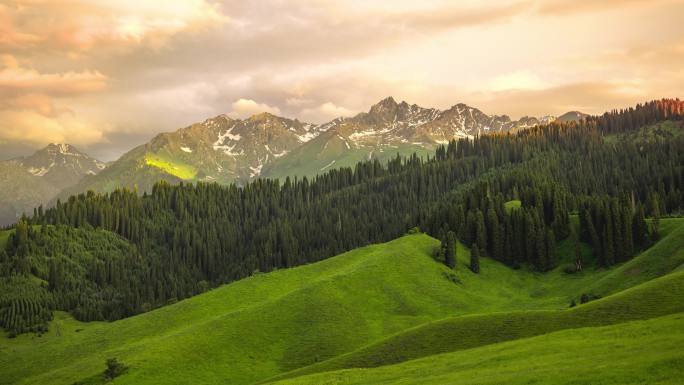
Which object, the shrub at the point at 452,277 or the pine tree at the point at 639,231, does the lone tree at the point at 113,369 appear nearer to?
the shrub at the point at 452,277

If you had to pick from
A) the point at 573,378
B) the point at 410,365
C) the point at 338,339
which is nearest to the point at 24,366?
the point at 338,339

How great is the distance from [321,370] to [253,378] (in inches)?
707

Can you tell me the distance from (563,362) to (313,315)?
240 feet

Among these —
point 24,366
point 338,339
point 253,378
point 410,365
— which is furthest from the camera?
point 24,366

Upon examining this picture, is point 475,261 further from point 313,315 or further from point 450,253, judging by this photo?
point 313,315

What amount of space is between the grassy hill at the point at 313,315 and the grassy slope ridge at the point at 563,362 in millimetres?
12186

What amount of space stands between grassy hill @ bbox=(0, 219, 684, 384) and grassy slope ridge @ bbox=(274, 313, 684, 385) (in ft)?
40.0

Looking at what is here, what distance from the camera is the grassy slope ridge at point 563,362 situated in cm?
4247

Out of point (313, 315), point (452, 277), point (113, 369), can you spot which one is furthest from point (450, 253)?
point (113, 369)

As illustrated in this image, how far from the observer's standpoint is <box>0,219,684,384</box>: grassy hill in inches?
3816

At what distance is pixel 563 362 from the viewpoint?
50.9m

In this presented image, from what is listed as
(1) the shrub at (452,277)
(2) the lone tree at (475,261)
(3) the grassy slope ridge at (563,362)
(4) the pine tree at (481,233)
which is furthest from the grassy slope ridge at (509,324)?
(4) the pine tree at (481,233)

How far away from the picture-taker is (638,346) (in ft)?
166

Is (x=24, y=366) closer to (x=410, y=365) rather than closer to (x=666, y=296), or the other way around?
(x=410, y=365)
